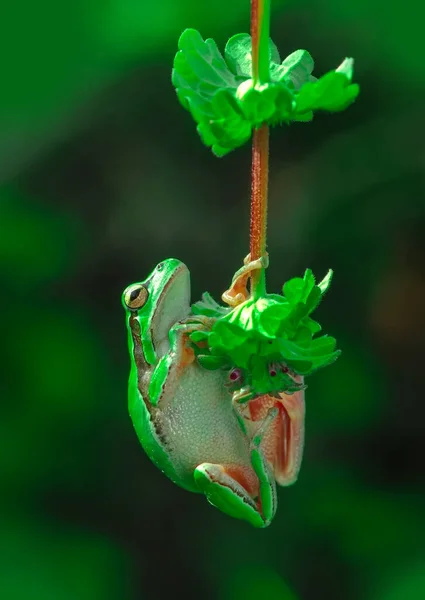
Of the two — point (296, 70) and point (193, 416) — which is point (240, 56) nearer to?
point (296, 70)

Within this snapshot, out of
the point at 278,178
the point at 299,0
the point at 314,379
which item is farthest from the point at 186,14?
the point at 314,379

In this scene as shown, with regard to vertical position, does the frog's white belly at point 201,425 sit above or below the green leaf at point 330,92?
below

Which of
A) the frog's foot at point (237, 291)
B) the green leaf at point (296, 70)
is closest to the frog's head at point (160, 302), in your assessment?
the frog's foot at point (237, 291)

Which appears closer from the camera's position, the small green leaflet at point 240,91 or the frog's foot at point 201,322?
the small green leaflet at point 240,91

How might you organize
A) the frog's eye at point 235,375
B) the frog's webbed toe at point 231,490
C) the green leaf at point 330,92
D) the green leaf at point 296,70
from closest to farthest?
the green leaf at point 330,92 → the green leaf at point 296,70 → the frog's eye at point 235,375 → the frog's webbed toe at point 231,490

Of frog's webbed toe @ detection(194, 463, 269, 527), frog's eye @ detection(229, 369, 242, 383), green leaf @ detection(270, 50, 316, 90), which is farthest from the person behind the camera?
frog's webbed toe @ detection(194, 463, 269, 527)

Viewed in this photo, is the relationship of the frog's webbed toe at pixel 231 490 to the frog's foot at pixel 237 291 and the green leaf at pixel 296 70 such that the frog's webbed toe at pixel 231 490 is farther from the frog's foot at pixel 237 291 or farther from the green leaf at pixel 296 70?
the green leaf at pixel 296 70

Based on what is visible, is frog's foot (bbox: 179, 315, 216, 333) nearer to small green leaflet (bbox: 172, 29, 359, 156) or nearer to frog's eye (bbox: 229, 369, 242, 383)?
frog's eye (bbox: 229, 369, 242, 383)

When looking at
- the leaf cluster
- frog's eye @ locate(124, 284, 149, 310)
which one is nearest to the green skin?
frog's eye @ locate(124, 284, 149, 310)
